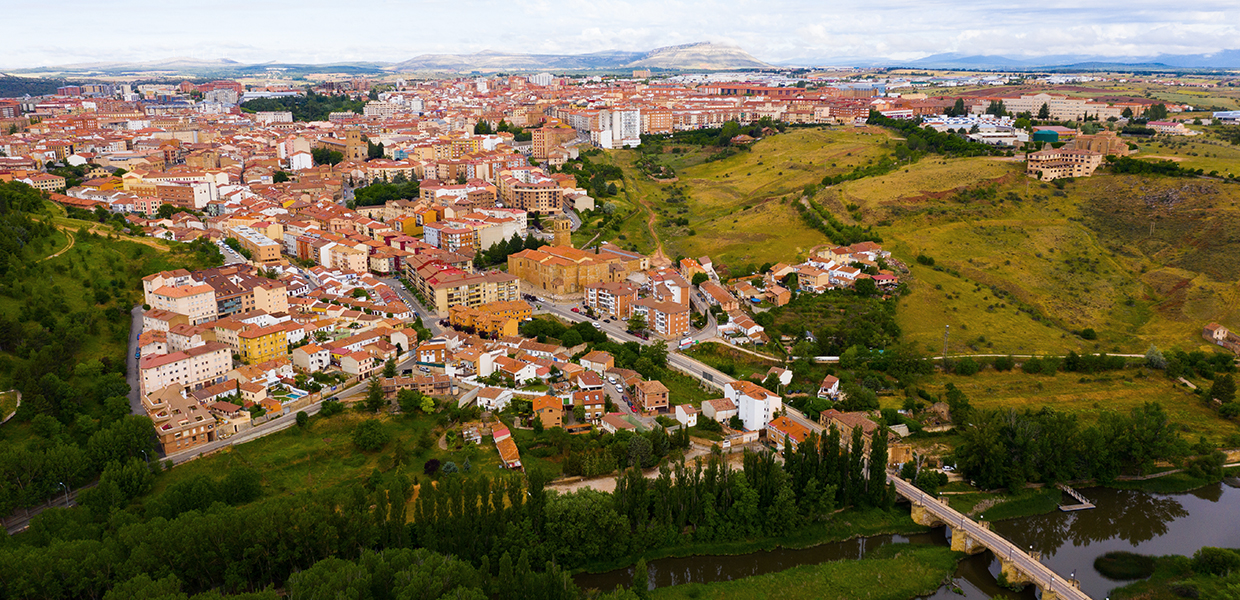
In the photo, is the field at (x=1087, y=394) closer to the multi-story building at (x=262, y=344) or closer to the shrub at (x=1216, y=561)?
the shrub at (x=1216, y=561)

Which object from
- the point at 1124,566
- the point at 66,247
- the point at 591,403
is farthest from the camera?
the point at 66,247

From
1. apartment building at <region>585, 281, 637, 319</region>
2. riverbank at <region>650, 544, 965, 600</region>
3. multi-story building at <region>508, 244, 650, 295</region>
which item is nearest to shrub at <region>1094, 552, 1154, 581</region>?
riverbank at <region>650, 544, 965, 600</region>

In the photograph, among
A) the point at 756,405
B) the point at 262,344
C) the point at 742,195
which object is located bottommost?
the point at 756,405

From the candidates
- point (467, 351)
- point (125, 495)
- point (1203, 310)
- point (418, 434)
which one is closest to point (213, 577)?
point (125, 495)

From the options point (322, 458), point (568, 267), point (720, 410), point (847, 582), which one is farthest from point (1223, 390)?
point (322, 458)

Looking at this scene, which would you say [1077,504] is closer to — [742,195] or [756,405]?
[756,405]

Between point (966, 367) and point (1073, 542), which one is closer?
point (1073, 542)
